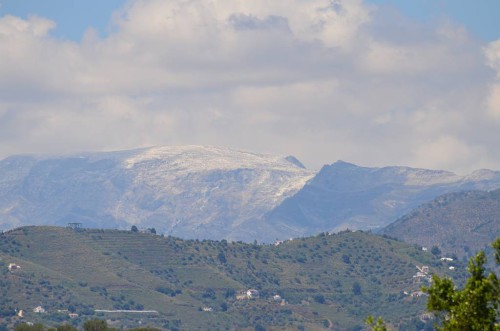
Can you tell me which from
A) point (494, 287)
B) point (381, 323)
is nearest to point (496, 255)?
point (494, 287)

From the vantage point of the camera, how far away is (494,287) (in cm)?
8075

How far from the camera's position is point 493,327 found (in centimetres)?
7706

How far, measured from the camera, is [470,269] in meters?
79.1

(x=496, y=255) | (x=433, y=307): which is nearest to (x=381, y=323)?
(x=433, y=307)

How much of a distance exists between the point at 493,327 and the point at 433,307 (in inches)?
166

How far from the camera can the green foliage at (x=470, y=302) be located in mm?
77500

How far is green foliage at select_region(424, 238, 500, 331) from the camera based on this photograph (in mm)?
77500

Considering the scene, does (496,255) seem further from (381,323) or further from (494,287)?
(381,323)

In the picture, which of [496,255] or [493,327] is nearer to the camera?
[493,327]

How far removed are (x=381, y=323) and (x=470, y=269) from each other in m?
6.27

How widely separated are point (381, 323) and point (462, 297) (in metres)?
5.25

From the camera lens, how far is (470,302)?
255 ft

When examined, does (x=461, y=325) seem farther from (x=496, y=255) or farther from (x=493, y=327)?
(x=496, y=255)

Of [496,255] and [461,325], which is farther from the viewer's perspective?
[496,255]
